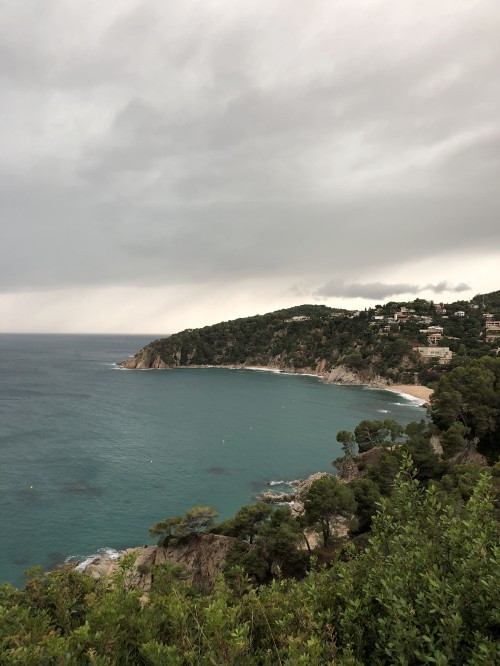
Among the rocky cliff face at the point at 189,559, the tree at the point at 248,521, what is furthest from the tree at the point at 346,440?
the rocky cliff face at the point at 189,559

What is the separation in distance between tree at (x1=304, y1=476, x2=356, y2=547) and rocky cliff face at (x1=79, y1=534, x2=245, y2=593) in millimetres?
5725

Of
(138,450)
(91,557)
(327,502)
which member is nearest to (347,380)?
(138,450)

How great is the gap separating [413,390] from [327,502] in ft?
324

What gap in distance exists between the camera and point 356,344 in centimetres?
15262

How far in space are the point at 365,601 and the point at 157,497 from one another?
147ft

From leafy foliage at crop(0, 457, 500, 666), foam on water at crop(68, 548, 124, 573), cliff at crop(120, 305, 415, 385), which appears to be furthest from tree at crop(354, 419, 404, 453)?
Answer: cliff at crop(120, 305, 415, 385)

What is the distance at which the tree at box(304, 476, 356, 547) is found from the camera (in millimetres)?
30609

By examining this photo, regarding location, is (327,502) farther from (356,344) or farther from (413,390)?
(356,344)

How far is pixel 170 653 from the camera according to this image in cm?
641

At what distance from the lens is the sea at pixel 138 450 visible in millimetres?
40750

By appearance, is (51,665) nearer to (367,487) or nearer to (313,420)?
(367,487)

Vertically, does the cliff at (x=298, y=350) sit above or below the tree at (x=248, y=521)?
above

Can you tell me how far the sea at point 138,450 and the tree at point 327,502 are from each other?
50.3 feet

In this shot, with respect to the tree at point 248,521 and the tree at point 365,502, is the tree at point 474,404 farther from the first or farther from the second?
the tree at point 248,521
